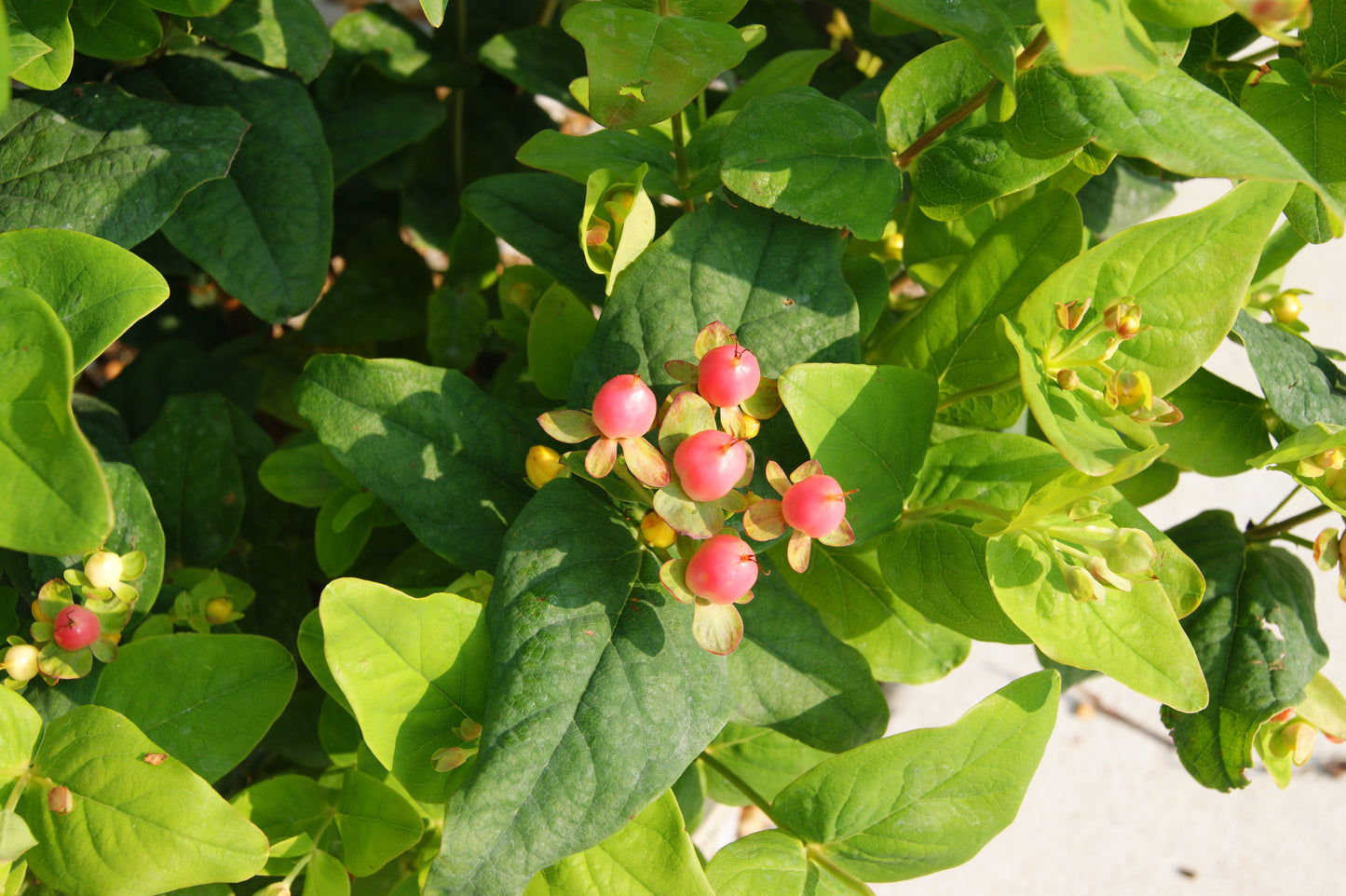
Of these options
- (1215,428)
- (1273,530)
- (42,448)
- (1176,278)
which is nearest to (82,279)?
(42,448)

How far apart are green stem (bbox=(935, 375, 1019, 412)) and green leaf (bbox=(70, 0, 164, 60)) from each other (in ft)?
1.81

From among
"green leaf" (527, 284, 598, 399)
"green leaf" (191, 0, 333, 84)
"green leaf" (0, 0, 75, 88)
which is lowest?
"green leaf" (527, 284, 598, 399)

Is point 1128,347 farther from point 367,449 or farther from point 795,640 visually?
point 367,449

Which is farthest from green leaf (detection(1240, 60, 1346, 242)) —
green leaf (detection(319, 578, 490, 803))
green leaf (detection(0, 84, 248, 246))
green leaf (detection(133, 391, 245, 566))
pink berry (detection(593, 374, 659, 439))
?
green leaf (detection(133, 391, 245, 566))

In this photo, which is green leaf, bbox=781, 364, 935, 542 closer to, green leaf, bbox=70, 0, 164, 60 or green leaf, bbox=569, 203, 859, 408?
green leaf, bbox=569, 203, 859, 408

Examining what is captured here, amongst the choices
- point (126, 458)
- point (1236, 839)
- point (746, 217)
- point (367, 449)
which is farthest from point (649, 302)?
point (1236, 839)

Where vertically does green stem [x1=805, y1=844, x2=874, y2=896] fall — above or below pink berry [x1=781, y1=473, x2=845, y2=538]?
below

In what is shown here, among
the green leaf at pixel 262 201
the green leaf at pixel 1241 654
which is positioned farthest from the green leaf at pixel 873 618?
the green leaf at pixel 262 201

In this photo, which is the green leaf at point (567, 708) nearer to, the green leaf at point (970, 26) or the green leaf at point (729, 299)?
the green leaf at point (729, 299)

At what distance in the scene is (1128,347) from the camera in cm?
53

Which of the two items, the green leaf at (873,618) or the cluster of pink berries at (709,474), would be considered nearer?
the cluster of pink berries at (709,474)

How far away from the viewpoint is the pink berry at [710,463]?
42cm

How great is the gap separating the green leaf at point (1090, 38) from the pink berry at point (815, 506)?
19 cm

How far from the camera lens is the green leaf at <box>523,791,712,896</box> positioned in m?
0.50
